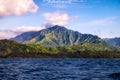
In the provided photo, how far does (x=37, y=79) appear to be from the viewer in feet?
248

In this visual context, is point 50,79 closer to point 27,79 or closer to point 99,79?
point 27,79

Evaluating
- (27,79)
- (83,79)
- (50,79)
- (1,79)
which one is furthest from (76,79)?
(1,79)

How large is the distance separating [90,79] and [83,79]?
6.35ft

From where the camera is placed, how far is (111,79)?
75.8 metres

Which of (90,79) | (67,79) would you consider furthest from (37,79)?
(90,79)

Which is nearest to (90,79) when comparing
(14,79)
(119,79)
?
(119,79)

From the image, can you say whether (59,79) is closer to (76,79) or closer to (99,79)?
(76,79)

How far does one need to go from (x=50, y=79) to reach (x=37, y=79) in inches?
144

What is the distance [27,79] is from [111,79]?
22521 millimetres

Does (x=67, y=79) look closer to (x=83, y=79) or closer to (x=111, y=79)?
(x=83, y=79)

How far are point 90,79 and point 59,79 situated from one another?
847 centimetres

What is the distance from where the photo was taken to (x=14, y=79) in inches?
2948

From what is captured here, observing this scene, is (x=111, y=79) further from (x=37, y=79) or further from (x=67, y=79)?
(x=37, y=79)

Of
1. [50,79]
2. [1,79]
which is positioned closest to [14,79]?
[1,79]
